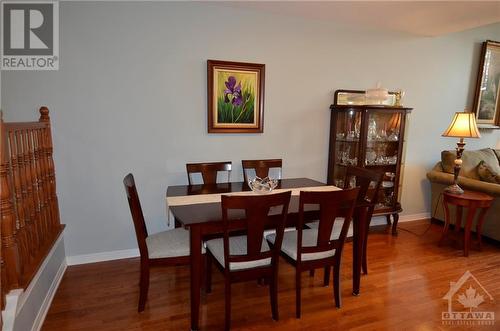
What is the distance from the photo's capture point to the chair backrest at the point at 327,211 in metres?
1.98

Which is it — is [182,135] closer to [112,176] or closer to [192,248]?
[112,176]

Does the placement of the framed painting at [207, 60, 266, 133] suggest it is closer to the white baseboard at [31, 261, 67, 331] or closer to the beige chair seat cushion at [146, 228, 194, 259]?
the beige chair seat cushion at [146, 228, 194, 259]

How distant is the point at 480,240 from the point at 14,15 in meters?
5.02

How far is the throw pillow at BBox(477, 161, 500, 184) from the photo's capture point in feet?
11.5

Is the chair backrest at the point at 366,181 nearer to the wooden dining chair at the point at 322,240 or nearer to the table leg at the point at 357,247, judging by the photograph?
the table leg at the point at 357,247

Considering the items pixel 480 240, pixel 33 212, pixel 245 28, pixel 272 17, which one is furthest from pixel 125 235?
pixel 480 240

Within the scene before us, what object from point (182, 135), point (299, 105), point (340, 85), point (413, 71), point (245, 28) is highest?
point (245, 28)

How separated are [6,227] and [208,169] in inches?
65.8

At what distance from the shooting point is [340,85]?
3674 millimetres

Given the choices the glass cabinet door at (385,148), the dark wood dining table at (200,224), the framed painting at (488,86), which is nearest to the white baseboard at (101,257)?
the dark wood dining table at (200,224)

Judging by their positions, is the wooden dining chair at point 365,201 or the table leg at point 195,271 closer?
the table leg at point 195,271

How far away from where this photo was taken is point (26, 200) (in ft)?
6.53

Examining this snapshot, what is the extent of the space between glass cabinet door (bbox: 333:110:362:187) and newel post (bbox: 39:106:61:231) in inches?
114

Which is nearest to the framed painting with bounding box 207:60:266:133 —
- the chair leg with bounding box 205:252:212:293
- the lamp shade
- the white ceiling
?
the white ceiling
